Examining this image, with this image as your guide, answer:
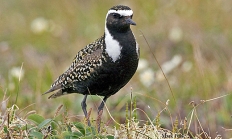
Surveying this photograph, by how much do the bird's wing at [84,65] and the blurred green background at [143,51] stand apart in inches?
36.6

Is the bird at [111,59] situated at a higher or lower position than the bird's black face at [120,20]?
lower

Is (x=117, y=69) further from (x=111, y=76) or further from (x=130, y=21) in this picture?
(x=130, y=21)

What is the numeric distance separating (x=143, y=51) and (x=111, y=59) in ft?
16.2

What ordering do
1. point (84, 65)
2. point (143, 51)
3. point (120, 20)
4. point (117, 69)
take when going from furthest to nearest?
point (143, 51) → point (84, 65) → point (120, 20) → point (117, 69)

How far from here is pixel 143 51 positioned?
1066 centimetres

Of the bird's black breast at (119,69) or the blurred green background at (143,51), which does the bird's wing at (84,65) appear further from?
the blurred green background at (143,51)

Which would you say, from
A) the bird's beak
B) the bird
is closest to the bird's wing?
the bird

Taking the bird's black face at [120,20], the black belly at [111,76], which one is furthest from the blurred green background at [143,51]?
the bird's black face at [120,20]

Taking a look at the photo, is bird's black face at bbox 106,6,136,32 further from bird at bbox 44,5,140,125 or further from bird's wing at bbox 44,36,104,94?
bird's wing at bbox 44,36,104,94

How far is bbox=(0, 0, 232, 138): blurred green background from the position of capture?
7.64 meters


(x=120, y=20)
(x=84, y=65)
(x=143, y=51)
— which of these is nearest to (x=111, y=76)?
(x=84, y=65)

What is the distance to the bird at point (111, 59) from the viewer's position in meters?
5.74

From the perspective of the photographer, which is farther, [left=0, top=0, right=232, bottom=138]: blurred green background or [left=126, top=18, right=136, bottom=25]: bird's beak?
[left=0, top=0, right=232, bottom=138]: blurred green background

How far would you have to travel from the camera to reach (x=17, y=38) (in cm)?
1238
